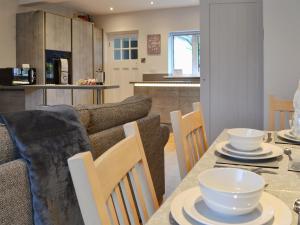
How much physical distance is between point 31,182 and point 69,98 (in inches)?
215

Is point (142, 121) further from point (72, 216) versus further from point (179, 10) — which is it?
point (179, 10)

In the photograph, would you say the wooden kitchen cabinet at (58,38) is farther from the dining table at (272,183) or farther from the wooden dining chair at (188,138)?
the dining table at (272,183)

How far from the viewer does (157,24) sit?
736 cm

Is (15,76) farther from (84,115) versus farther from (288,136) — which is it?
(288,136)

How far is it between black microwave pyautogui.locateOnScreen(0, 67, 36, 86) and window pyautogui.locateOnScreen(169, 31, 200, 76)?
3.17 m

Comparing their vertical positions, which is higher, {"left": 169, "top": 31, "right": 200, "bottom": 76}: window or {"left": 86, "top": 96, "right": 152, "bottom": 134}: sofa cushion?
{"left": 169, "top": 31, "right": 200, "bottom": 76}: window

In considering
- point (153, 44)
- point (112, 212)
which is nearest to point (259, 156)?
point (112, 212)

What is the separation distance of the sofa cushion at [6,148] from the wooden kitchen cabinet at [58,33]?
17.8 feet

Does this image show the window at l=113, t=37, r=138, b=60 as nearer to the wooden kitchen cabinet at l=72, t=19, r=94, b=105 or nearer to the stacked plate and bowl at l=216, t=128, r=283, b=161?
the wooden kitchen cabinet at l=72, t=19, r=94, b=105

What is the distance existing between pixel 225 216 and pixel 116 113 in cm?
144

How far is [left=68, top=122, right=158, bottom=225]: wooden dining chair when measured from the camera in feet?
2.02

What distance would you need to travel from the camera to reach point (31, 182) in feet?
4.07

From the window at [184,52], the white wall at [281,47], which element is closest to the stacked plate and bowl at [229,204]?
the white wall at [281,47]

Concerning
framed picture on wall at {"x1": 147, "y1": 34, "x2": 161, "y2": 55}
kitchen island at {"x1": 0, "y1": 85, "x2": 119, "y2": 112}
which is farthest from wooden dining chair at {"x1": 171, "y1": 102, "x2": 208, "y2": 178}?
framed picture on wall at {"x1": 147, "y1": 34, "x2": 161, "y2": 55}
